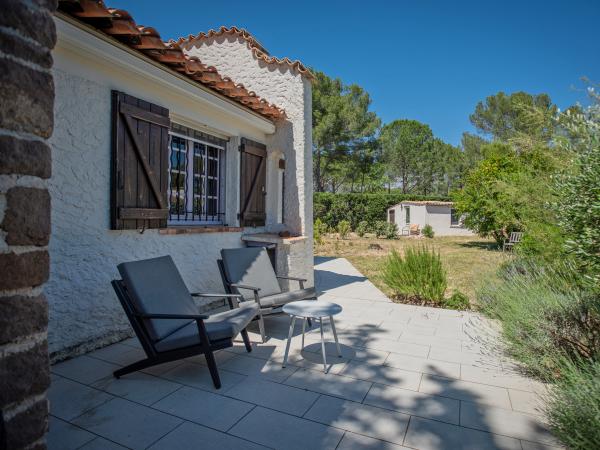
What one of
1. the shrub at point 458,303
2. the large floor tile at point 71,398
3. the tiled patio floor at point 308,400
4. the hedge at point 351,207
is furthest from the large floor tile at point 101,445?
the hedge at point 351,207

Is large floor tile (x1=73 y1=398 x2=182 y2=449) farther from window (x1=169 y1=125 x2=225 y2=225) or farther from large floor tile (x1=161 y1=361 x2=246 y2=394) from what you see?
window (x1=169 y1=125 x2=225 y2=225)

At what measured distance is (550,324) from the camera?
3.39 meters

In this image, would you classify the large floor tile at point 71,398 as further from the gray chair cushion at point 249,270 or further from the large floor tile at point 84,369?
the gray chair cushion at point 249,270

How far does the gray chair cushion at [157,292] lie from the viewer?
10.7ft

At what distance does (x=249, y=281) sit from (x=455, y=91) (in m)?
21.2

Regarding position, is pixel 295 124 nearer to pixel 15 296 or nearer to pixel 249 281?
pixel 249 281

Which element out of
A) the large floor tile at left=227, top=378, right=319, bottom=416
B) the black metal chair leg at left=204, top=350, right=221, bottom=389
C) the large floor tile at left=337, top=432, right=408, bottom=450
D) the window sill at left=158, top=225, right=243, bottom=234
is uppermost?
the window sill at left=158, top=225, right=243, bottom=234

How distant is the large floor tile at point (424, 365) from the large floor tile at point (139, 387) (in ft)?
6.97

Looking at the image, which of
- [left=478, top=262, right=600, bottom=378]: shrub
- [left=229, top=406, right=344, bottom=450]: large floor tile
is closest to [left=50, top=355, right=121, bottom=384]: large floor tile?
[left=229, top=406, right=344, bottom=450]: large floor tile

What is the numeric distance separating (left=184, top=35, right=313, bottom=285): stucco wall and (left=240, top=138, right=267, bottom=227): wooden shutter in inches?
13.1

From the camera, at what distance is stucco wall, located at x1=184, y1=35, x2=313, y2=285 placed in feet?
23.7

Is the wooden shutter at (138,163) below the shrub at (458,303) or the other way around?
the other way around

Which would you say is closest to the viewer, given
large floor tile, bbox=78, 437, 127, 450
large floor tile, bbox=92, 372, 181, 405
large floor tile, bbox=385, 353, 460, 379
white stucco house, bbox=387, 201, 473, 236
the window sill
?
large floor tile, bbox=78, 437, 127, 450

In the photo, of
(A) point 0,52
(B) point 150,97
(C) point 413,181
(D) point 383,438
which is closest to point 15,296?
(A) point 0,52
